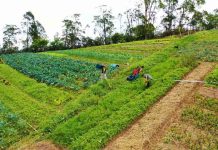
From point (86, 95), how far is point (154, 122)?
295 inches

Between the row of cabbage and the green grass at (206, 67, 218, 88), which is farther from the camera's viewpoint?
the row of cabbage

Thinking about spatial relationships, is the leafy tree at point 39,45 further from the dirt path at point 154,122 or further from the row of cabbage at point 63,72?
the dirt path at point 154,122

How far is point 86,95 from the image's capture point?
21.9 metres

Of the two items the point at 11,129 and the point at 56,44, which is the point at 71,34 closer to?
the point at 56,44

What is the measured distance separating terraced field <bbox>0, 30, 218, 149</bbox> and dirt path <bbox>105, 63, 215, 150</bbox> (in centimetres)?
44

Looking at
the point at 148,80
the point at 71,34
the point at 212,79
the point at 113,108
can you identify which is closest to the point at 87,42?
the point at 71,34

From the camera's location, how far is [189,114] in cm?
1569

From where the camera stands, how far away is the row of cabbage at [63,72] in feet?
89.7

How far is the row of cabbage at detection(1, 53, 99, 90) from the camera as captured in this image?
1077 inches

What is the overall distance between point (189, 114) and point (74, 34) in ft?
206

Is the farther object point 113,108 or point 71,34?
point 71,34

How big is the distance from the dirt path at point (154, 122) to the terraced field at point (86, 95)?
1.43 feet

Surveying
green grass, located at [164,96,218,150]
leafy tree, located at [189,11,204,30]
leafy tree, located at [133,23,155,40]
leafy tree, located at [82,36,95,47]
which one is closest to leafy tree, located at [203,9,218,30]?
leafy tree, located at [189,11,204,30]

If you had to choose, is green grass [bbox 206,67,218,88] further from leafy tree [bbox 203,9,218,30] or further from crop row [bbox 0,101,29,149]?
leafy tree [bbox 203,9,218,30]
